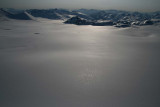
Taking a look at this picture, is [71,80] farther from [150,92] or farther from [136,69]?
[136,69]

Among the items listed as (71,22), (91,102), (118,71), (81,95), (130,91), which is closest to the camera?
(91,102)

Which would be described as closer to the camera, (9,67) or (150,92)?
(150,92)

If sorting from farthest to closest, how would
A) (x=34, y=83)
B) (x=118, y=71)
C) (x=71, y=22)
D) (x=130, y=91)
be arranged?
1. (x=71, y=22)
2. (x=118, y=71)
3. (x=34, y=83)
4. (x=130, y=91)

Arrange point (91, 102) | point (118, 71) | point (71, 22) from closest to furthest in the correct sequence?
point (91, 102)
point (118, 71)
point (71, 22)

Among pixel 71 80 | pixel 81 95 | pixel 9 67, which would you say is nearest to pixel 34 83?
pixel 71 80

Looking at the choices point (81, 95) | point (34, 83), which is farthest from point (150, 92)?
point (34, 83)

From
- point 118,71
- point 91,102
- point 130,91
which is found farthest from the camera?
point 118,71

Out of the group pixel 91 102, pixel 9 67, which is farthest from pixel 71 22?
pixel 91 102

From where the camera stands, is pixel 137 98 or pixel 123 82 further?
pixel 123 82

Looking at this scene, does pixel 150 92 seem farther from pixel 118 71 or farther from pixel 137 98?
pixel 118 71

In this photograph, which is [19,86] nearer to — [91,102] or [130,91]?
[91,102]
